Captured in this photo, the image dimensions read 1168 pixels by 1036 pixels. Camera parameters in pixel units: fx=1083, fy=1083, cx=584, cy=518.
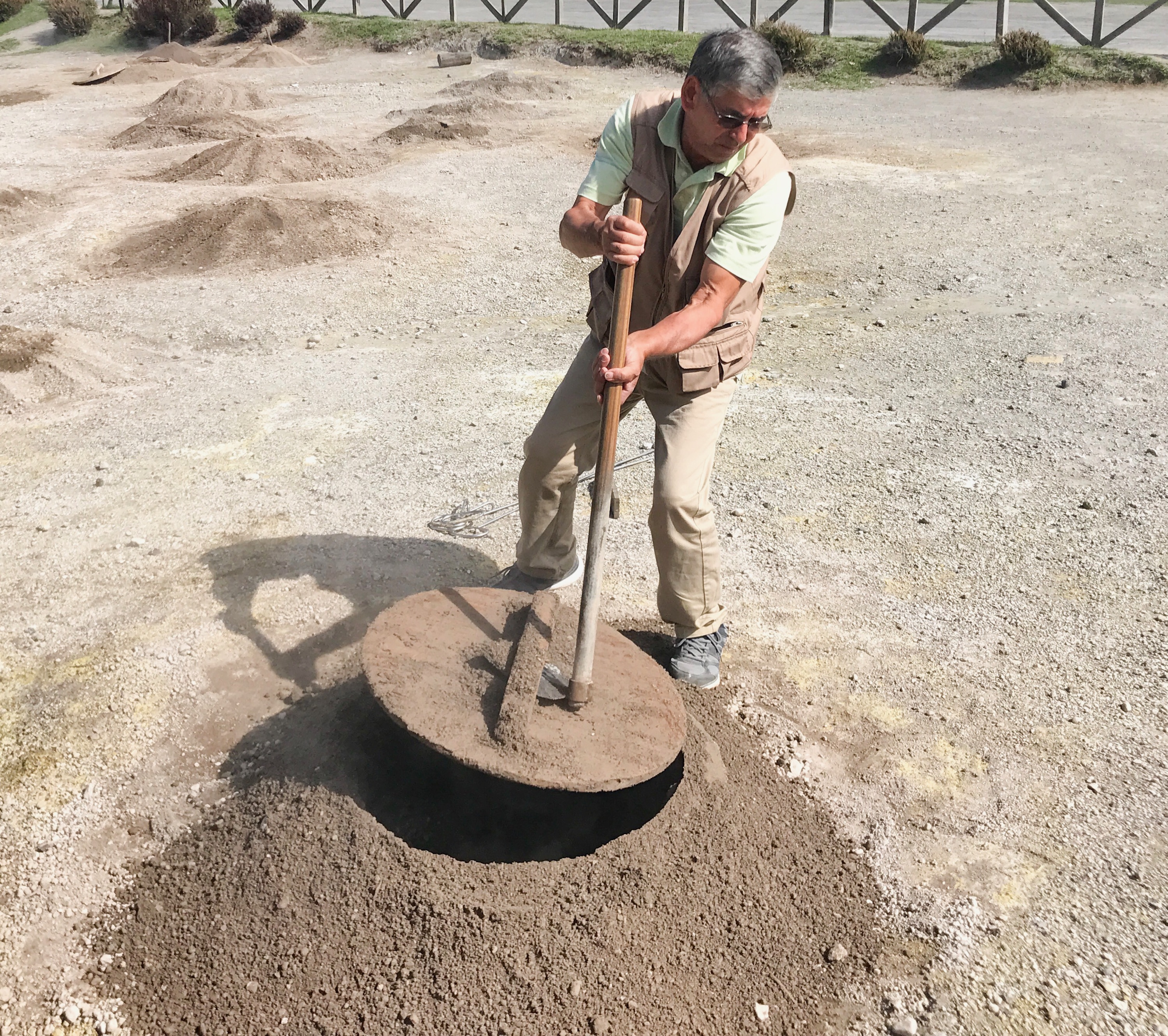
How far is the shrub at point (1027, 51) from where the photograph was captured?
15750mm

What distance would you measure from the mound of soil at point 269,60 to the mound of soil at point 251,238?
12700mm

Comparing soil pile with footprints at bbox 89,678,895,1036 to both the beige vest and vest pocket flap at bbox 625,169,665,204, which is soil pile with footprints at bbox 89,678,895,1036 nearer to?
the beige vest

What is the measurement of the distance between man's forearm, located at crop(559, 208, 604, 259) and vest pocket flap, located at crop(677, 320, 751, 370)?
434mm

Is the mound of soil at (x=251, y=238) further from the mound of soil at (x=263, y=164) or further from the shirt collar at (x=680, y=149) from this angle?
the shirt collar at (x=680, y=149)

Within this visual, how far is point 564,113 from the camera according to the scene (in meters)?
15.3

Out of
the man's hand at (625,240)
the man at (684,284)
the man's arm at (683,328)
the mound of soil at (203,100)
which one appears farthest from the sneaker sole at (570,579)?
the mound of soil at (203,100)

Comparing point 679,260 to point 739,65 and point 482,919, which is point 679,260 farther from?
point 482,919

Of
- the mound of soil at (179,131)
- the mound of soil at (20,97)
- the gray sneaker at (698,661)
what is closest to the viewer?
the gray sneaker at (698,661)

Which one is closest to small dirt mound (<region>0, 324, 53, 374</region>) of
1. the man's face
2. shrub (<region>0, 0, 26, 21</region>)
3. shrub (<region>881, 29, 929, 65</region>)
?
→ the man's face

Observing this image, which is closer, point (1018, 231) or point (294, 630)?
point (294, 630)

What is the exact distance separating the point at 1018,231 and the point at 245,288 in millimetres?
6479

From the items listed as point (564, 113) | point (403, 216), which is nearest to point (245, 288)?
point (403, 216)

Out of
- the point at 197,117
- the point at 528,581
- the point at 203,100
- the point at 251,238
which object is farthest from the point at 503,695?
the point at 203,100

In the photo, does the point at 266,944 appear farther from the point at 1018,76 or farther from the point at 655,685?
the point at 1018,76
